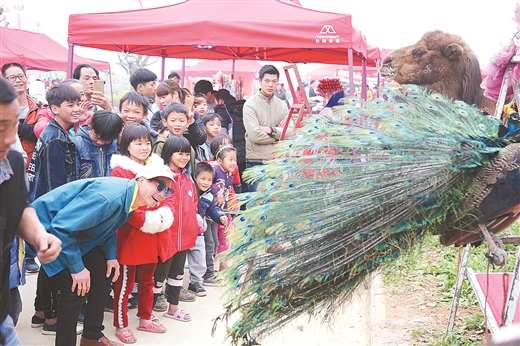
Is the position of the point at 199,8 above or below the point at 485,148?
above

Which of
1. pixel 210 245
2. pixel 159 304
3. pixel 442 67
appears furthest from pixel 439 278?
pixel 159 304

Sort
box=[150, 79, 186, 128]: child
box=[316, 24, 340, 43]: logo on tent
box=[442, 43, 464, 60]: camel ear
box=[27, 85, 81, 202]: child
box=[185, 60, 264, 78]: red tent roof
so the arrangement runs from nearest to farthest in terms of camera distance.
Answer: box=[27, 85, 81, 202]: child, box=[442, 43, 464, 60]: camel ear, box=[150, 79, 186, 128]: child, box=[316, 24, 340, 43]: logo on tent, box=[185, 60, 264, 78]: red tent roof

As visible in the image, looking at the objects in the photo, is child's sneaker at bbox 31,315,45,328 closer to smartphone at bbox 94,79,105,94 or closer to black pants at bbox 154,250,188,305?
black pants at bbox 154,250,188,305

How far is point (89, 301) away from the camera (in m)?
3.96

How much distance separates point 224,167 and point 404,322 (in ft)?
8.30

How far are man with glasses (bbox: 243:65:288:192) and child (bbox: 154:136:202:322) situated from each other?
213 centimetres

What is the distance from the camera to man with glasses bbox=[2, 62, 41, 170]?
5.11 metres

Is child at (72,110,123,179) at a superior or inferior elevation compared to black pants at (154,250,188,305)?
superior

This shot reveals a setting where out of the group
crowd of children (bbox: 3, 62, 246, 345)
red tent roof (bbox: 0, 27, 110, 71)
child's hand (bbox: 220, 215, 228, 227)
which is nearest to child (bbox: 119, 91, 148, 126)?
crowd of children (bbox: 3, 62, 246, 345)

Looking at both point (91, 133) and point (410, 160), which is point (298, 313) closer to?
point (410, 160)

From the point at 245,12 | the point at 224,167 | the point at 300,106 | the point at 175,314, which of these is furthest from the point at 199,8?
the point at 175,314

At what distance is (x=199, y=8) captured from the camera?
7.03 m

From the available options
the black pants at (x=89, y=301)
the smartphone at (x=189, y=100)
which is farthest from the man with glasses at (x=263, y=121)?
the black pants at (x=89, y=301)

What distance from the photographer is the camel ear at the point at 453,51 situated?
4.87 metres
